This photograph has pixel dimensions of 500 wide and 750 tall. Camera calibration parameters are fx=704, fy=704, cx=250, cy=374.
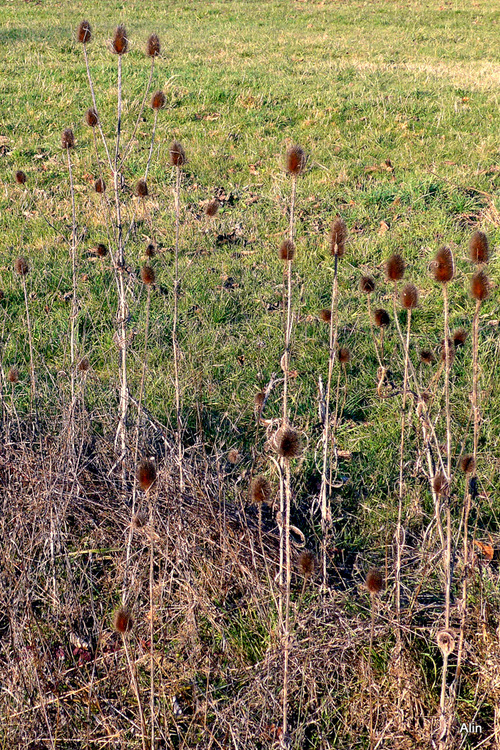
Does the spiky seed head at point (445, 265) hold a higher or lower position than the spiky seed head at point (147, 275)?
higher

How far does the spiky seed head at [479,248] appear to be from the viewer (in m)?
1.92

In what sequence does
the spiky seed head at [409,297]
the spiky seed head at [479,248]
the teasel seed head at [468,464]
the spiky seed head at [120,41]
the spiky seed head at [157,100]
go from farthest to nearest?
the spiky seed head at [157,100] < the spiky seed head at [120,41] < the spiky seed head at [409,297] < the teasel seed head at [468,464] < the spiky seed head at [479,248]

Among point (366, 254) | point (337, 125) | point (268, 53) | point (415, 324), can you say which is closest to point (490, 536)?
point (415, 324)

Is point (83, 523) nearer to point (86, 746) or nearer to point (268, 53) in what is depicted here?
point (86, 746)

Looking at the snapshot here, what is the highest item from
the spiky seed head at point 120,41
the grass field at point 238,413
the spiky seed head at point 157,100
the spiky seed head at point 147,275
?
the spiky seed head at point 120,41

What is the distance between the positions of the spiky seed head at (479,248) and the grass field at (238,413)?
0.75m

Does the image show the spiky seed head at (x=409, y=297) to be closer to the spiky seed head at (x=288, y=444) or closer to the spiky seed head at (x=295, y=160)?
the spiky seed head at (x=295, y=160)

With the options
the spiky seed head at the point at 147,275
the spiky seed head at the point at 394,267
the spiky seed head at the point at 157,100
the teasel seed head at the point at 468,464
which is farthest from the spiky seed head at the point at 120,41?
the teasel seed head at the point at 468,464

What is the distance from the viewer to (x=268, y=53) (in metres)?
13.8

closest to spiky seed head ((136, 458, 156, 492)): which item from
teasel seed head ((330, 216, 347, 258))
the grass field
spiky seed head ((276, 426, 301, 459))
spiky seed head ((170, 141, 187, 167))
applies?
the grass field

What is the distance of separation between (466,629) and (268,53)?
44.5ft

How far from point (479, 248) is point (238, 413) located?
1974mm

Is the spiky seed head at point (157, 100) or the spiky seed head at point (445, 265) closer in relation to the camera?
the spiky seed head at point (445, 265)

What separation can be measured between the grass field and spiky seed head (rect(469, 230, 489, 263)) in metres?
0.75
